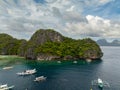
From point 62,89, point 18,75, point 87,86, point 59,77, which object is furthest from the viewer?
point 18,75

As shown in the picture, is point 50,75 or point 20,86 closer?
point 20,86

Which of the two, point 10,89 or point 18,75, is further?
point 18,75

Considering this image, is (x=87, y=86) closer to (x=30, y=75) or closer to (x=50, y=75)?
(x=50, y=75)

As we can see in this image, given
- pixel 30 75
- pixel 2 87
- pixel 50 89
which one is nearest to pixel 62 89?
pixel 50 89

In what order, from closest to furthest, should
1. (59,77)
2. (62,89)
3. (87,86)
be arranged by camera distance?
(62,89), (87,86), (59,77)

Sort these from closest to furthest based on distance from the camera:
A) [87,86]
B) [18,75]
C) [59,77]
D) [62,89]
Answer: [62,89] → [87,86] → [59,77] → [18,75]

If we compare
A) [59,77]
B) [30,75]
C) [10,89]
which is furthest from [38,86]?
[30,75]

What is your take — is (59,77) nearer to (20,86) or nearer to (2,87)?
(20,86)
